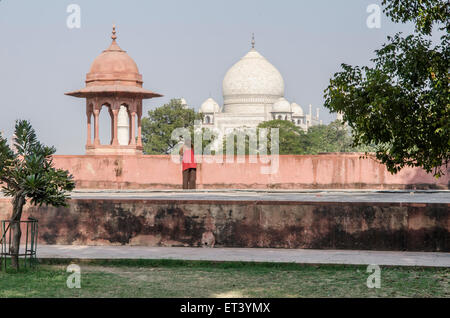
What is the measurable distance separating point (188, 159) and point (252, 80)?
115046mm

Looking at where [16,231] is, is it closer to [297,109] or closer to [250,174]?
[250,174]

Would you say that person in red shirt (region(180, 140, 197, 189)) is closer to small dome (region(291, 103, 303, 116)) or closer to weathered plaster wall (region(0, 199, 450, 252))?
weathered plaster wall (region(0, 199, 450, 252))

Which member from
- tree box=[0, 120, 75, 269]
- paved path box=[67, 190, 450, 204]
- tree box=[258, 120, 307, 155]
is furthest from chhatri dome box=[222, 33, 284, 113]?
tree box=[0, 120, 75, 269]

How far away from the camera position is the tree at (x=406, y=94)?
32.4 ft

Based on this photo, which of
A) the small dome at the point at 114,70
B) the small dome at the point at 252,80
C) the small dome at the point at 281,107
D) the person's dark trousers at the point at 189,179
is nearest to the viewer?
the person's dark trousers at the point at 189,179

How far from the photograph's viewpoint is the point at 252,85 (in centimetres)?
13425

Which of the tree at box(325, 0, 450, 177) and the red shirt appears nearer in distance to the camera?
the tree at box(325, 0, 450, 177)

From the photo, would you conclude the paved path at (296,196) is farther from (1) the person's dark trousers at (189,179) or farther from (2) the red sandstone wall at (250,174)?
(2) the red sandstone wall at (250,174)

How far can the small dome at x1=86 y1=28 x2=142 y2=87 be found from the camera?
32.2 meters

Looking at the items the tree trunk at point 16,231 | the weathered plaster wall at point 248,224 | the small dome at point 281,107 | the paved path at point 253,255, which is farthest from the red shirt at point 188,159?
the small dome at point 281,107

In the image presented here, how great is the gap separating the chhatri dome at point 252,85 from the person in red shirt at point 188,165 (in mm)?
113473

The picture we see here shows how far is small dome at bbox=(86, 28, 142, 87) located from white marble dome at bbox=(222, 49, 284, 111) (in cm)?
10076

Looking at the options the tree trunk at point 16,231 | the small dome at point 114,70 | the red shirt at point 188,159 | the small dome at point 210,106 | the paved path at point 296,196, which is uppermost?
the small dome at point 210,106
